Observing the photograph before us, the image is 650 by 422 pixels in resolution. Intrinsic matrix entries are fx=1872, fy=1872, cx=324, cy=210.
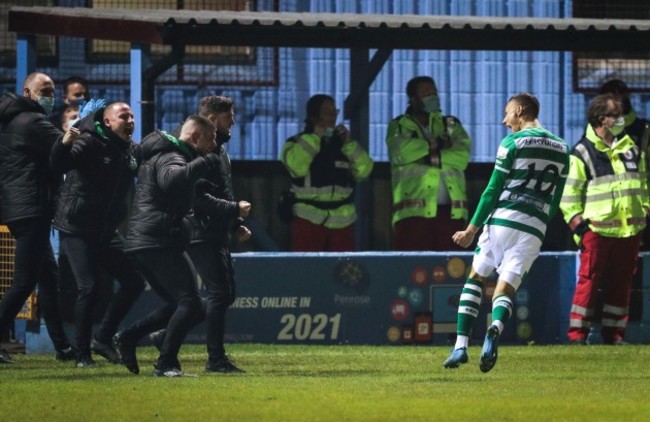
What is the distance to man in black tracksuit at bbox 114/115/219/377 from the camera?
42.5 ft

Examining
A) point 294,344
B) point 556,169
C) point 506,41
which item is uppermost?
point 506,41

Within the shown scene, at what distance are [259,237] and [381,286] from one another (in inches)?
69.9

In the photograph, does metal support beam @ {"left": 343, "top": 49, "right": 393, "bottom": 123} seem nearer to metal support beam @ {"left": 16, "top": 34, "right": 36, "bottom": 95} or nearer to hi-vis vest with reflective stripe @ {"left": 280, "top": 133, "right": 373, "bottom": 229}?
hi-vis vest with reflective stripe @ {"left": 280, "top": 133, "right": 373, "bottom": 229}

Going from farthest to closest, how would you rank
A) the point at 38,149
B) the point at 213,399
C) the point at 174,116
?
the point at 174,116, the point at 38,149, the point at 213,399

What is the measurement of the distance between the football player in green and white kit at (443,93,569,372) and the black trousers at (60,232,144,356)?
8.75 ft

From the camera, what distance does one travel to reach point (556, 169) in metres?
13.5

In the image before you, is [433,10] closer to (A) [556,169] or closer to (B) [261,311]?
(B) [261,311]

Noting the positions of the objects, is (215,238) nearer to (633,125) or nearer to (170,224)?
(170,224)

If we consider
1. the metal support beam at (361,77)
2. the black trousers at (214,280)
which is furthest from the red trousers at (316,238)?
the black trousers at (214,280)

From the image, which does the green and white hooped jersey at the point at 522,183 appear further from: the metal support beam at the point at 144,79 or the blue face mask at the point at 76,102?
the metal support beam at the point at 144,79

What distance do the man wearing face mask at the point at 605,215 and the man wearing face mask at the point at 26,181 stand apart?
5046mm

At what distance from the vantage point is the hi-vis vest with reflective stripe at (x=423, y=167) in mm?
18125

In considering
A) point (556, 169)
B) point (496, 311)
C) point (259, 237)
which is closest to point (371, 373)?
point (496, 311)

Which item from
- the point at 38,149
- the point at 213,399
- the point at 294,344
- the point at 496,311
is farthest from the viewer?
the point at 294,344
